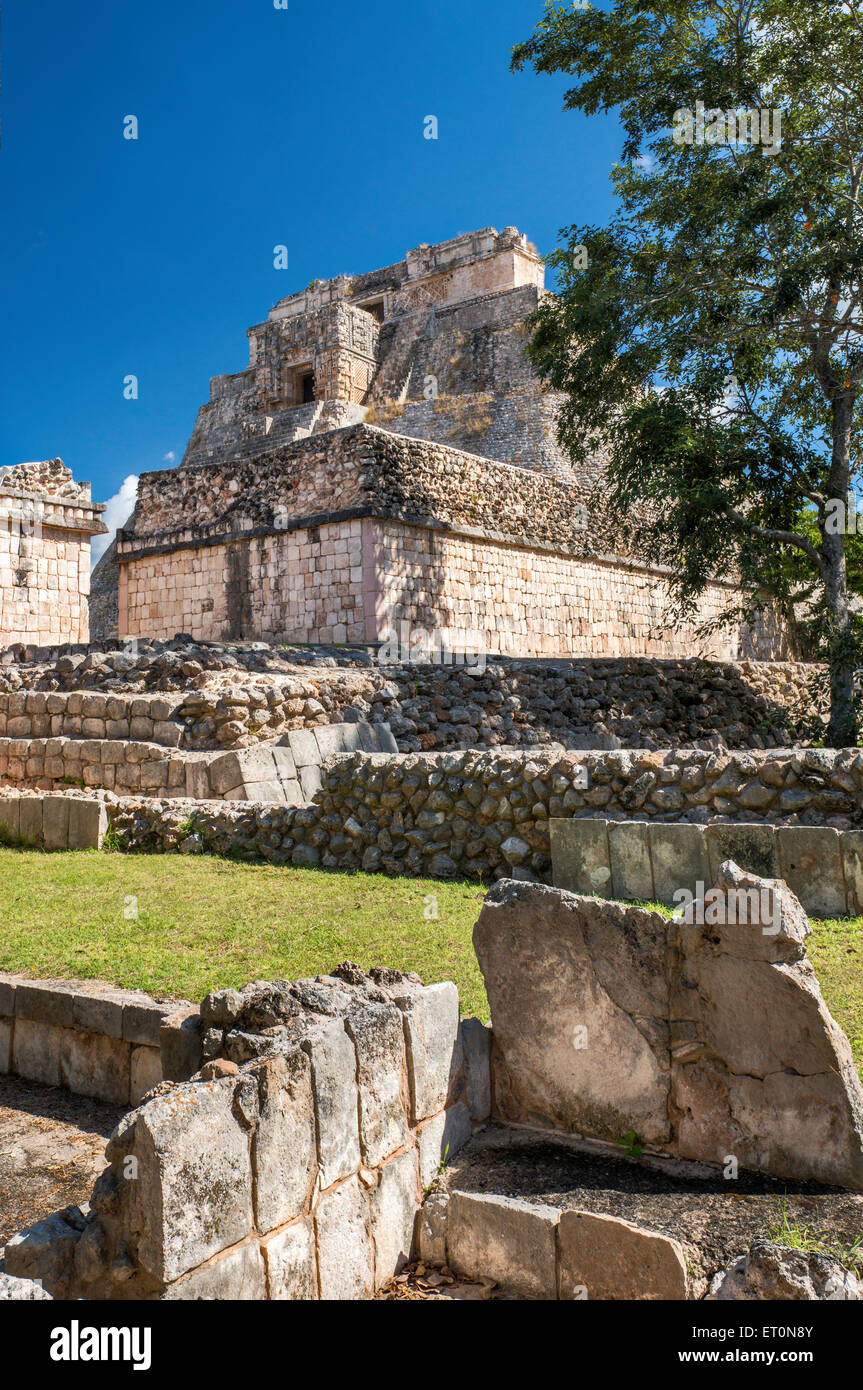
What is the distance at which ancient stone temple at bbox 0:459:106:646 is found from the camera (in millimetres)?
16750

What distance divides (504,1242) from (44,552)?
→ 16559 mm

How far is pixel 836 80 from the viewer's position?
14.3 metres

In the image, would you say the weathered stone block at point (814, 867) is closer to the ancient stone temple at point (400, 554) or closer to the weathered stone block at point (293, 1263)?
the weathered stone block at point (293, 1263)

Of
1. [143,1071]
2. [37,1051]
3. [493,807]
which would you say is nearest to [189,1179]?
[143,1071]

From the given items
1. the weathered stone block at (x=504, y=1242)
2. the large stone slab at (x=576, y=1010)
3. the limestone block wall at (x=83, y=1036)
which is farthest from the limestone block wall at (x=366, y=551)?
the weathered stone block at (x=504, y=1242)

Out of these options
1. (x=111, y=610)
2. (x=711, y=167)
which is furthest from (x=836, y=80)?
(x=111, y=610)

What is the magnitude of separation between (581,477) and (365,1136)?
83.0ft

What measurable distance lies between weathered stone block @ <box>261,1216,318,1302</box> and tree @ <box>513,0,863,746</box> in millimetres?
13462

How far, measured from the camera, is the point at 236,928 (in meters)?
5.80

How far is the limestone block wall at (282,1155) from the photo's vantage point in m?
2.34

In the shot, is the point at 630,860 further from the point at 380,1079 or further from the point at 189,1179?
the point at 189,1179

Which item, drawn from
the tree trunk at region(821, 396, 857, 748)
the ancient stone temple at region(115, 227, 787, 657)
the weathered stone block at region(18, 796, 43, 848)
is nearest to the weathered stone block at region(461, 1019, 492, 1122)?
the weathered stone block at region(18, 796, 43, 848)

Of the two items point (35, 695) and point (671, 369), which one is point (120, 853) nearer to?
point (35, 695)

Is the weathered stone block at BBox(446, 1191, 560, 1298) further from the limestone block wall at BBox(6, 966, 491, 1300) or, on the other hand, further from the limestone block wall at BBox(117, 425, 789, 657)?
the limestone block wall at BBox(117, 425, 789, 657)
